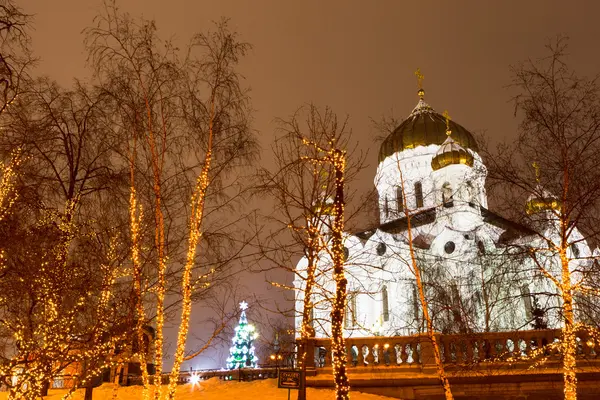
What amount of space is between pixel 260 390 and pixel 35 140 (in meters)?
7.10

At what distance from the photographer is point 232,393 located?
12.1 metres

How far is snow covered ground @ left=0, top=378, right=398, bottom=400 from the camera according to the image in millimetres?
11461

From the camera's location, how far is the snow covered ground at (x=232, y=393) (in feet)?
37.6

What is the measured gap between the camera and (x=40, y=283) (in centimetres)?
878

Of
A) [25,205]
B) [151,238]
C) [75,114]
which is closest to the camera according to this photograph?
[25,205]

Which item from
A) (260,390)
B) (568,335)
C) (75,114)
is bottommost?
(260,390)

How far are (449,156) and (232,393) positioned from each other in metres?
29.6

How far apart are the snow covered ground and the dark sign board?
1.18 meters

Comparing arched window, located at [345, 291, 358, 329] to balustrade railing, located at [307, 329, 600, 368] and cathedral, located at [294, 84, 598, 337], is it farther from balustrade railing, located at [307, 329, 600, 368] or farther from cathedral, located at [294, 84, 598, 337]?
cathedral, located at [294, 84, 598, 337]

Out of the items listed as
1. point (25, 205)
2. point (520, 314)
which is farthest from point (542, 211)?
point (520, 314)

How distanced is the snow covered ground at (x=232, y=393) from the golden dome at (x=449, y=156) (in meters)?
28.4

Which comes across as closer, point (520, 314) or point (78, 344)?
point (78, 344)

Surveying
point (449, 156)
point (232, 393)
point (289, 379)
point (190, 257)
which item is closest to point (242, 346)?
point (449, 156)

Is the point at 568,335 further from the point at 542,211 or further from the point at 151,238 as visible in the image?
the point at 151,238
